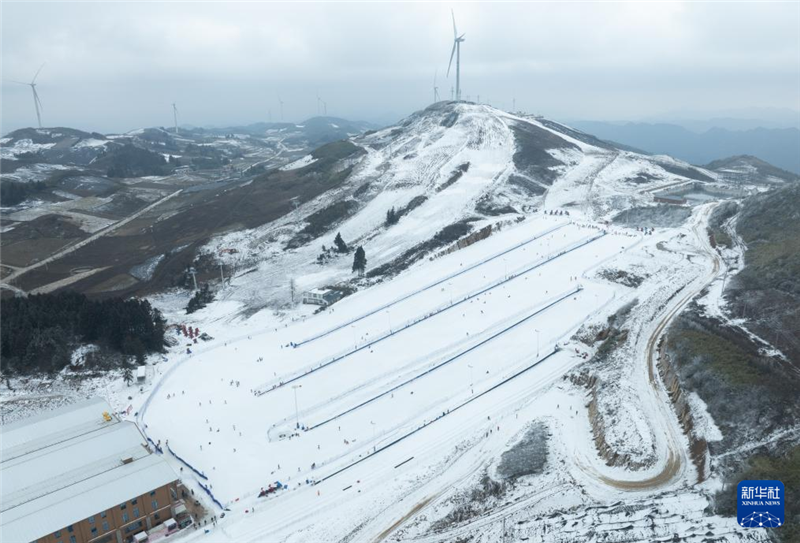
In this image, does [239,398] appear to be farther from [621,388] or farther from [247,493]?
[621,388]

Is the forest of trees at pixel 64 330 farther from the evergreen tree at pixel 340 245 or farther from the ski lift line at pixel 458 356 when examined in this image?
the evergreen tree at pixel 340 245

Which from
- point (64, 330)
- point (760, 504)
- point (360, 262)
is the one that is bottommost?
point (64, 330)

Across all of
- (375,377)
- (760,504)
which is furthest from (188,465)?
(760,504)

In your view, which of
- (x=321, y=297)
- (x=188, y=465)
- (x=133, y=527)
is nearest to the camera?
(x=133, y=527)

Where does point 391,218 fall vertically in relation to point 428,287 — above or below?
above

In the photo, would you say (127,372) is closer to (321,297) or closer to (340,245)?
(321,297)

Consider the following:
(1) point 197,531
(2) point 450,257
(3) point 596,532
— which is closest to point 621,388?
(3) point 596,532

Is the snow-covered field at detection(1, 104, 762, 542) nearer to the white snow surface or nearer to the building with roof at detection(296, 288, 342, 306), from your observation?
the building with roof at detection(296, 288, 342, 306)

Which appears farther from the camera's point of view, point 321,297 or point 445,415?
point 321,297
